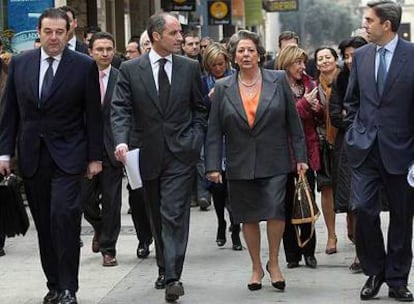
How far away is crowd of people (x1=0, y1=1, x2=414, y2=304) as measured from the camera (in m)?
7.70

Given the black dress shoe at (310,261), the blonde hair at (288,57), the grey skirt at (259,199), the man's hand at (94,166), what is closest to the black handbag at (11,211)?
the man's hand at (94,166)

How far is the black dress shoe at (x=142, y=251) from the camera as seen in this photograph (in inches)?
392

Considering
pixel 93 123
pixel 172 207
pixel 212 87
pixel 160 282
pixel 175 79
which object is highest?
pixel 175 79

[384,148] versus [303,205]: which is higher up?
[384,148]

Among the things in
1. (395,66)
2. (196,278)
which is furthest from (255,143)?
(196,278)

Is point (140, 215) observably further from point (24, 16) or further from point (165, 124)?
point (24, 16)

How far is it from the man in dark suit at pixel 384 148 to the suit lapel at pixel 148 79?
1.45 meters

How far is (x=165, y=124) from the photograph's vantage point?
8.16 m

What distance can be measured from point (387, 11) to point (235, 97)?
1299 millimetres

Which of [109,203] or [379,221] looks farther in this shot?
[109,203]

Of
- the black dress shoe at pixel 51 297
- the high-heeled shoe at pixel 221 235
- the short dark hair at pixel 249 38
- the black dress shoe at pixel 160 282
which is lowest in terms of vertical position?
the high-heeled shoe at pixel 221 235

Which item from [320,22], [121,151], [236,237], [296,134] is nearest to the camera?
[121,151]

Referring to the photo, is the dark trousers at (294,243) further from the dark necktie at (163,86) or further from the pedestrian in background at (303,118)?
the dark necktie at (163,86)

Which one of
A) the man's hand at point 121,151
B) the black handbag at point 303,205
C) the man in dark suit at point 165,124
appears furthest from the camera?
the black handbag at point 303,205
